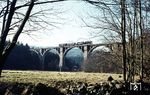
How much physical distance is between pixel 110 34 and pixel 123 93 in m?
4.49

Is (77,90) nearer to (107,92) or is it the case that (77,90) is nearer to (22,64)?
(107,92)

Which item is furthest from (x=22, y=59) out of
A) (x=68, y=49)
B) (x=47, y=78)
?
(x=47, y=78)

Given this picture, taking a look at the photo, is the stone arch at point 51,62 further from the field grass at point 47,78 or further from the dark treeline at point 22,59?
the field grass at point 47,78

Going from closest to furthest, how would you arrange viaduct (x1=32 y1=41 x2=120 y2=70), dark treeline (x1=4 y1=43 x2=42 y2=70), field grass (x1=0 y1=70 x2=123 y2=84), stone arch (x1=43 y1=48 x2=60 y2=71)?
field grass (x1=0 y1=70 x2=123 y2=84) < viaduct (x1=32 y1=41 x2=120 y2=70) < dark treeline (x1=4 y1=43 x2=42 y2=70) < stone arch (x1=43 y1=48 x2=60 y2=71)

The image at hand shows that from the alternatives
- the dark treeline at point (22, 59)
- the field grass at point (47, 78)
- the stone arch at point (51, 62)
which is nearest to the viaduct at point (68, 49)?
the dark treeline at point (22, 59)

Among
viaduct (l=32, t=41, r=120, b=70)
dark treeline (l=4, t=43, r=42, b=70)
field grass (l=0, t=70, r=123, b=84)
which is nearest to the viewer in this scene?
field grass (l=0, t=70, r=123, b=84)

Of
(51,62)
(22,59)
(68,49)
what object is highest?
(68,49)

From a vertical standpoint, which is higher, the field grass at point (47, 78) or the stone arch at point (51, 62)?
the stone arch at point (51, 62)

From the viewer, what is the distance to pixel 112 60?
22.7 meters

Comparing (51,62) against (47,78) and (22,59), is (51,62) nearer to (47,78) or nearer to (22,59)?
(22,59)

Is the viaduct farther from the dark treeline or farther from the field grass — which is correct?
the field grass

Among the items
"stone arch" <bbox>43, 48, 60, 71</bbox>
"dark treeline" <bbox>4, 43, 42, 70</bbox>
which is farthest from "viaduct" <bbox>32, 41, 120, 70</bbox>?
"stone arch" <bbox>43, 48, 60, 71</bbox>

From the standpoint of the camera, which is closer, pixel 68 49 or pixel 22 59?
pixel 68 49

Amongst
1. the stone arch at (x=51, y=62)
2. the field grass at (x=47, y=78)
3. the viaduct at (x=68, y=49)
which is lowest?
the field grass at (x=47, y=78)
